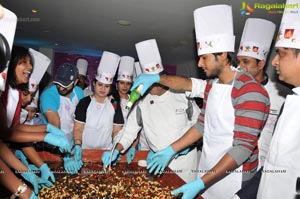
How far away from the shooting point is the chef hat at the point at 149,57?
2.77 m

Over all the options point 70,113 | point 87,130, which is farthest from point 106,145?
point 70,113

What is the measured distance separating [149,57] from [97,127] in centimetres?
102

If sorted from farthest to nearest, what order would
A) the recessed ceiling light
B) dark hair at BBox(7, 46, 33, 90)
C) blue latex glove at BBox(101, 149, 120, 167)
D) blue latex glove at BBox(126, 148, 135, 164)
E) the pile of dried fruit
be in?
the recessed ceiling light
blue latex glove at BBox(126, 148, 135, 164)
blue latex glove at BBox(101, 149, 120, 167)
dark hair at BBox(7, 46, 33, 90)
the pile of dried fruit

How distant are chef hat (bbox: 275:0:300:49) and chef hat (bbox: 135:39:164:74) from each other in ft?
4.81

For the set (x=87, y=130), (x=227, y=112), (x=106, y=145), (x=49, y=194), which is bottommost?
(x=106, y=145)

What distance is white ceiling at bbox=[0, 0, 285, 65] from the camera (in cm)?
385

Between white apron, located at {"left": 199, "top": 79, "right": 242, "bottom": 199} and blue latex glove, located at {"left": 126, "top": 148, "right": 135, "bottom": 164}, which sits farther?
blue latex glove, located at {"left": 126, "top": 148, "right": 135, "bottom": 164}

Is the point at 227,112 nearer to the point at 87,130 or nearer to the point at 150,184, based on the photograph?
the point at 150,184

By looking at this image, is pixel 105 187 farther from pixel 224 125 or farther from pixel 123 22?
pixel 123 22

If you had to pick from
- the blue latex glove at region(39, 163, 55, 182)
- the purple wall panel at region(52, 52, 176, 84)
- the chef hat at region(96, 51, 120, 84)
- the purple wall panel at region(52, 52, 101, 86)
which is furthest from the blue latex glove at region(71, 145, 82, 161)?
the purple wall panel at region(52, 52, 101, 86)

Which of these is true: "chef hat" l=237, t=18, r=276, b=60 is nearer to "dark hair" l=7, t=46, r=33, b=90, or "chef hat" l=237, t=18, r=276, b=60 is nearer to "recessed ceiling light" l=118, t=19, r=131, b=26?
"dark hair" l=7, t=46, r=33, b=90

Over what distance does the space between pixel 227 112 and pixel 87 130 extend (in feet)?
5.82

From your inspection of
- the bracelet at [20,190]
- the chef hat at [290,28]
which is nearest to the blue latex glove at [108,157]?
the bracelet at [20,190]

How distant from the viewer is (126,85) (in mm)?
3734
